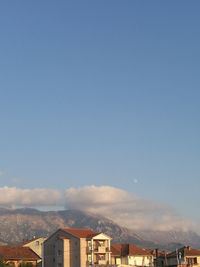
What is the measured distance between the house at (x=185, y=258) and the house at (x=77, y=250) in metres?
17.3

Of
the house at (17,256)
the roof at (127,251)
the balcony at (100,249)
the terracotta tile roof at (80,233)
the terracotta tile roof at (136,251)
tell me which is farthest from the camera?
the terracotta tile roof at (136,251)

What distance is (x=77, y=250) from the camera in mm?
144875

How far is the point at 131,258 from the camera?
154m

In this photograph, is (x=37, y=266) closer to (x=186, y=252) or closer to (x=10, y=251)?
(x=10, y=251)

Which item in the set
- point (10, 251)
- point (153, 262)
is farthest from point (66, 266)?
point (153, 262)

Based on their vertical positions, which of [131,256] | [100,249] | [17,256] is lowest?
[131,256]

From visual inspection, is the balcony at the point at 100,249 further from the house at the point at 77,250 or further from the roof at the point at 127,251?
the roof at the point at 127,251

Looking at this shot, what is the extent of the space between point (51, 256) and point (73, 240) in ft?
24.3

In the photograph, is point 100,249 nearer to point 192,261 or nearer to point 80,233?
point 80,233

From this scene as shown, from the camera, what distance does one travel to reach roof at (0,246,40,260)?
146m

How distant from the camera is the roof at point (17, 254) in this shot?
478 ft

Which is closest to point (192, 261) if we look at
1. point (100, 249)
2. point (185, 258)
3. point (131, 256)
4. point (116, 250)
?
point (185, 258)

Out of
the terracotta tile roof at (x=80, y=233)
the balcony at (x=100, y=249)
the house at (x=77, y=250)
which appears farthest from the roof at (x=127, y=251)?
the terracotta tile roof at (x=80, y=233)

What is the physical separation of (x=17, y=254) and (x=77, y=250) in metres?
15.2
